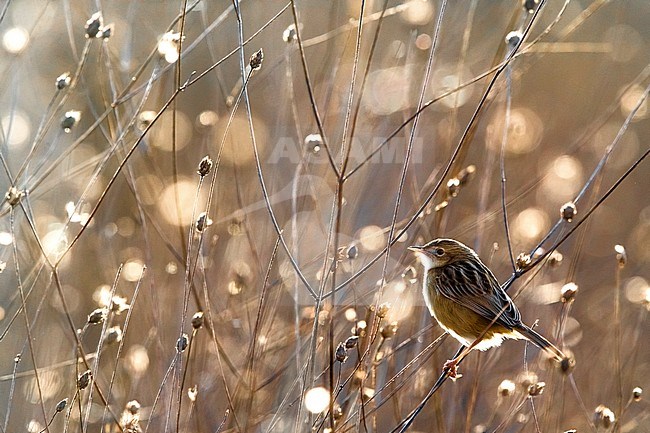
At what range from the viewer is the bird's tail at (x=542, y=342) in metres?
3.08

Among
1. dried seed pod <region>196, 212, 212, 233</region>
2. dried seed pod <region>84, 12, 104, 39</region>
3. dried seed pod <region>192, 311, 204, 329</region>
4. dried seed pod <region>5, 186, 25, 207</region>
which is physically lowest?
dried seed pod <region>192, 311, 204, 329</region>

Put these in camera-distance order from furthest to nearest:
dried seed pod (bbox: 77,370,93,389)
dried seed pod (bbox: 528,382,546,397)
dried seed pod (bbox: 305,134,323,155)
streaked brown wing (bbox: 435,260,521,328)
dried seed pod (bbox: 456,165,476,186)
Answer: streaked brown wing (bbox: 435,260,521,328), dried seed pod (bbox: 456,165,476,186), dried seed pod (bbox: 305,134,323,155), dried seed pod (bbox: 528,382,546,397), dried seed pod (bbox: 77,370,93,389)

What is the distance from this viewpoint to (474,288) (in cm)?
371

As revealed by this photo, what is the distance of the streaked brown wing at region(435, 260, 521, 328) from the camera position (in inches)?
141

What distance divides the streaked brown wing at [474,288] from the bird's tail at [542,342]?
0.24 ft

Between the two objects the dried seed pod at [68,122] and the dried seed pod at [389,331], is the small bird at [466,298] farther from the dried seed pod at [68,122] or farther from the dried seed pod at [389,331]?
the dried seed pod at [68,122]

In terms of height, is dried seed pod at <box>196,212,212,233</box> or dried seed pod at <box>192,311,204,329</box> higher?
dried seed pod at <box>196,212,212,233</box>

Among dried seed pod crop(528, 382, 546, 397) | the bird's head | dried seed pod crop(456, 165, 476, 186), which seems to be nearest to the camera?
dried seed pod crop(528, 382, 546, 397)

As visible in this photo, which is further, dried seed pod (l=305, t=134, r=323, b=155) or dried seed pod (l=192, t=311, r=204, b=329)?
dried seed pod (l=305, t=134, r=323, b=155)

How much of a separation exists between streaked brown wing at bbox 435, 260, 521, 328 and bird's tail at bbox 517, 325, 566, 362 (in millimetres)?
74

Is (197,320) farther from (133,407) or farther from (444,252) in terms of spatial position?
(444,252)

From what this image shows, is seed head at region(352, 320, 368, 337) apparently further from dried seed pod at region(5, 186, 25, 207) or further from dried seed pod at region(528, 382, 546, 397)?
dried seed pod at region(5, 186, 25, 207)

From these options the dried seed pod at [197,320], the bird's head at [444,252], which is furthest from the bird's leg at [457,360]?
the dried seed pod at [197,320]

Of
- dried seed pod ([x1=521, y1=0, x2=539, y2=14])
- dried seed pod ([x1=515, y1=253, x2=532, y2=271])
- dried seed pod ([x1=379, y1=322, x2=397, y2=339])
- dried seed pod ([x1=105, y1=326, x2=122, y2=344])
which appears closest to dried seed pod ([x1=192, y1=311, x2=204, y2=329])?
dried seed pod ([x1=105, y1=326, x2=122, y2=344])
